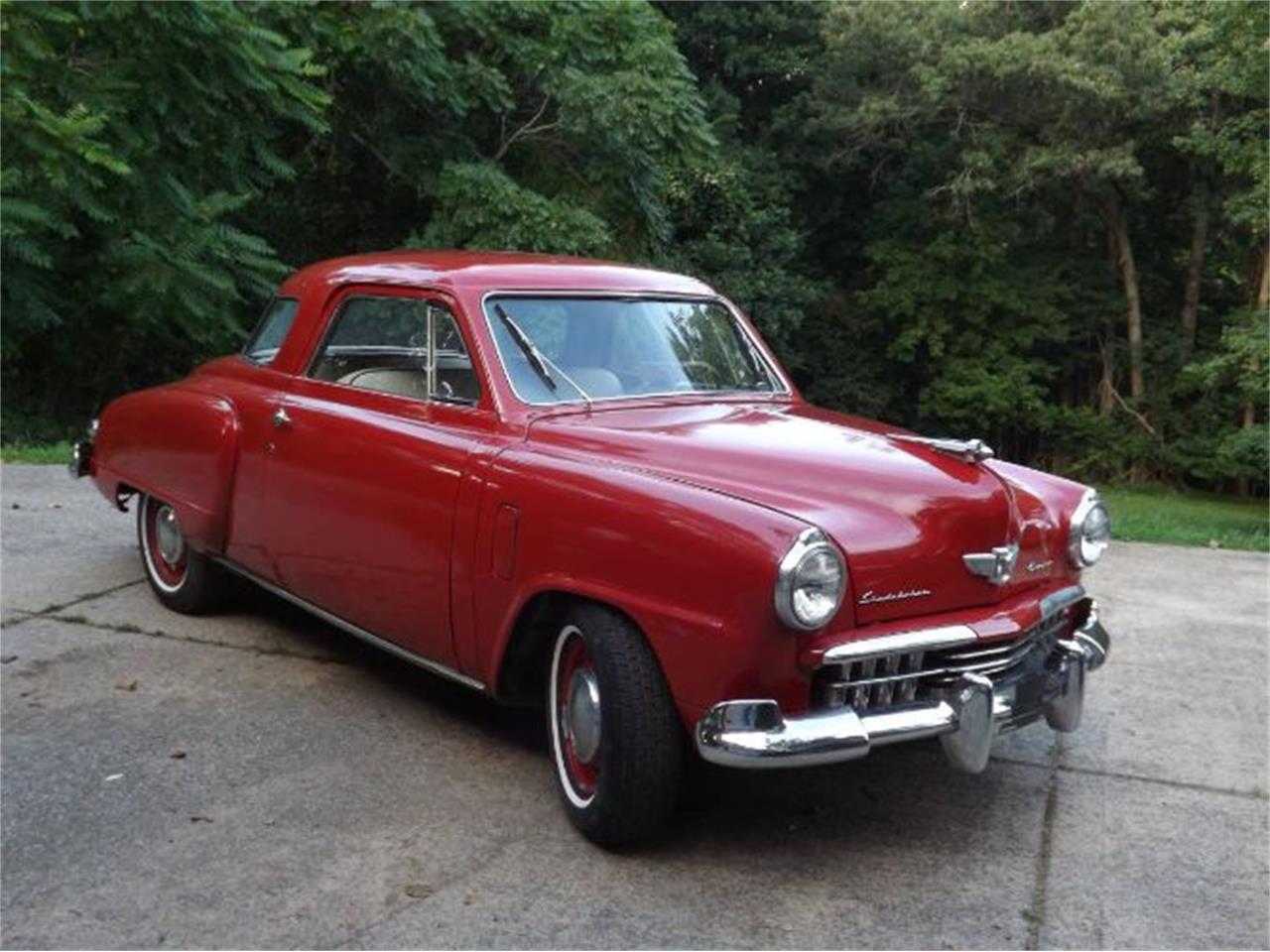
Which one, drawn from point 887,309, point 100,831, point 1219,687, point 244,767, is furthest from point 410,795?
point 887,309

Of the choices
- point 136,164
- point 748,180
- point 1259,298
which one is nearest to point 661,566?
point 136,164

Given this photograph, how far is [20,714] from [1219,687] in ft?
14.6

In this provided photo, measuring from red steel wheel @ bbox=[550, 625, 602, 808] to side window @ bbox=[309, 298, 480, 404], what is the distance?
3.13 feet

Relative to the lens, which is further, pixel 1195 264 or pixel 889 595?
pixel 1195 264

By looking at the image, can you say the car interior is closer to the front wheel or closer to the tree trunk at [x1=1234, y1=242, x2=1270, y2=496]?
the front wheel

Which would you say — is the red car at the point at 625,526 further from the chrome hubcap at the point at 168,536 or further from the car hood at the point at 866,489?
the chrome hubcap at the point at 168,536

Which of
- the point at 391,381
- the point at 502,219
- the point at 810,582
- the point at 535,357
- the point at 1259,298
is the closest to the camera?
the point at 810,582

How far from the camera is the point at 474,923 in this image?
3.01 m

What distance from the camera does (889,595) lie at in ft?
10.7

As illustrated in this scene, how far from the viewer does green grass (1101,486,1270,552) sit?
29.0 feet

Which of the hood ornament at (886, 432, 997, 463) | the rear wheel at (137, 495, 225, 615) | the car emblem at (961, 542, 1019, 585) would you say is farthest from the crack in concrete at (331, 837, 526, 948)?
the rear wheel at (137, 495, 225, 615)

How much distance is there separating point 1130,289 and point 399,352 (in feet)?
74.1

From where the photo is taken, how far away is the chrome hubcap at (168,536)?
5.49 meters

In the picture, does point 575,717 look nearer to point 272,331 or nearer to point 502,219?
point 272,331
